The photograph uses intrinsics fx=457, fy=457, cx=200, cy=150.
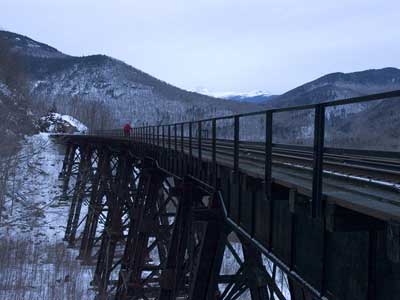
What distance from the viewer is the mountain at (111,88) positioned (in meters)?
135

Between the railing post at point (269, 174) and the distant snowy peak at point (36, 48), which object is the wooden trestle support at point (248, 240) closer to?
the railing post at point (269, 174)

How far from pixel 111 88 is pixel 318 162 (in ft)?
517

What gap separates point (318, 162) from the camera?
12.7 ft

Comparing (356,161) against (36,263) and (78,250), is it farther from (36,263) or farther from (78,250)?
(78,250)

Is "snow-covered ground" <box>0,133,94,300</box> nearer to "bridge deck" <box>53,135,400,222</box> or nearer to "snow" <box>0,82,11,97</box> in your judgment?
"snow" <box>0,82,11,97</box>

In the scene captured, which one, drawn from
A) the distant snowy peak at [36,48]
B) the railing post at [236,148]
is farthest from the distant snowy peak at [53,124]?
the distant snowy peak at [36,48]

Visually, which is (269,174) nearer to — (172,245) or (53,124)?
(172,245)

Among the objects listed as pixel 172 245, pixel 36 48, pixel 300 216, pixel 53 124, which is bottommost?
pixel 172 245

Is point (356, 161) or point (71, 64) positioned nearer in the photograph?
point (356, 161)

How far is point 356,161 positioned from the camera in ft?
21.3

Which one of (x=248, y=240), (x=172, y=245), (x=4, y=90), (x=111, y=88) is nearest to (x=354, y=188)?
(x=248, y=240)

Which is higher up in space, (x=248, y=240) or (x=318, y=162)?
(x=318, y=162)

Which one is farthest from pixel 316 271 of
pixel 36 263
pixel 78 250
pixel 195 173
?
pixel 78 250

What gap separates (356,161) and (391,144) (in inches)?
91.8
